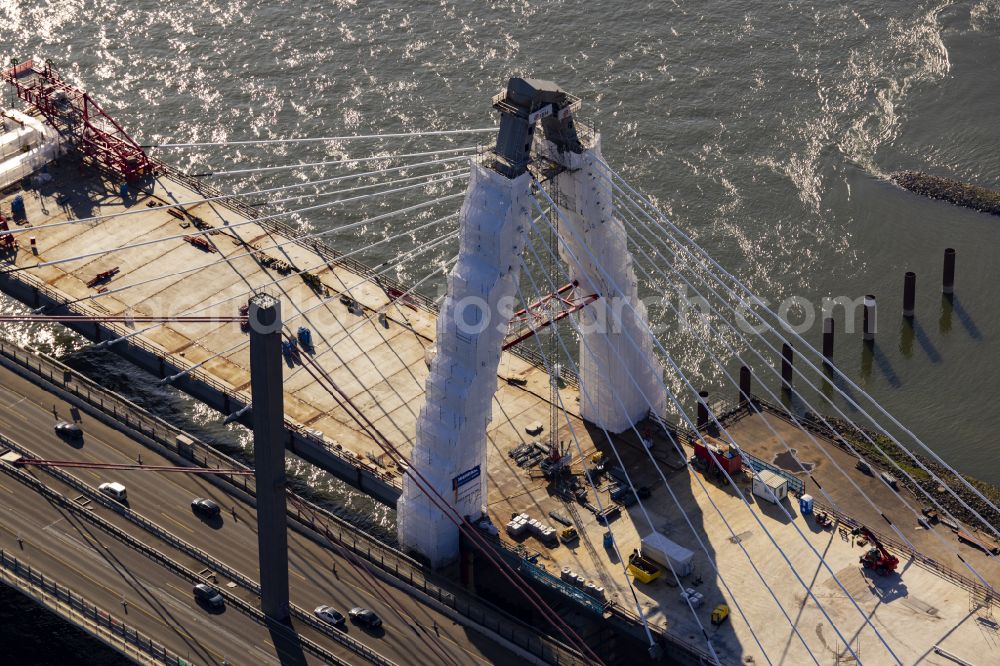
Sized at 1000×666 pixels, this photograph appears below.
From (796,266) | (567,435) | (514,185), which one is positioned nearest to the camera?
(514,185)

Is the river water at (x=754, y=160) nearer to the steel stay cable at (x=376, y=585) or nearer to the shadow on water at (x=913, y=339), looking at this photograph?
the shadow on water at (x=913, y=339)

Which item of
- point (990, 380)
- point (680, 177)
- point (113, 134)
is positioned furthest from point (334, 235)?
point (990, 380)

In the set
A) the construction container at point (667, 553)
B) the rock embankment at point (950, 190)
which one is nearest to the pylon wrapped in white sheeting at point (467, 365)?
the construction container at point (667, 553)

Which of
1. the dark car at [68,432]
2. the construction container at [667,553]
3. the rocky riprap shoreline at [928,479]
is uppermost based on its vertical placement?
the dark car at [68,432]

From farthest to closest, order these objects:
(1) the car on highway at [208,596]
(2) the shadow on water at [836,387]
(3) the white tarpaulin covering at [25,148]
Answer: (3) the white tarpaulin covering at [25,148], (2) the shadow on water at [836,387], (1) the car on highway at [208,596]

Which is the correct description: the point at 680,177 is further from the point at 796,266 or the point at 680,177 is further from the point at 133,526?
the point at 133,526

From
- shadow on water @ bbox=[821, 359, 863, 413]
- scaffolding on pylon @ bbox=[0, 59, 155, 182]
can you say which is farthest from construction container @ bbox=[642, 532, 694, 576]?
scaffolding on pylon @ bbox=[0, 59, 155, 182]

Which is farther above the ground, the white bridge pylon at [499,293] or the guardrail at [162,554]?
the white bridge pylon at [499,293]

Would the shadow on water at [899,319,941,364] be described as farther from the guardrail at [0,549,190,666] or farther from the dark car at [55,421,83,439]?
the guardrail at [0,549,190,666]
